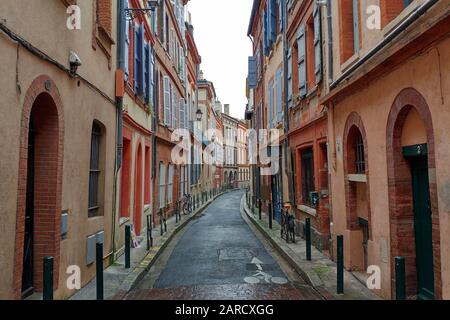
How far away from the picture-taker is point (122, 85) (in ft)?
28.7

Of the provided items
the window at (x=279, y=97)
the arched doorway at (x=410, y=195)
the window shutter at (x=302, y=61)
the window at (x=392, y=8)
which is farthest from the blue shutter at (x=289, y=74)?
the arched doorway at (x=410, y=195)

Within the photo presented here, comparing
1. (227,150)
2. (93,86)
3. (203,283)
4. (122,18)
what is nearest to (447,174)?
(203,283)

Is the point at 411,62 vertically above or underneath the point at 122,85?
underneath

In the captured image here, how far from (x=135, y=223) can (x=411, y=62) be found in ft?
30.3

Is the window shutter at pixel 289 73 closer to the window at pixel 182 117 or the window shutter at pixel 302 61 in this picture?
the window shutter at pixel 302 61

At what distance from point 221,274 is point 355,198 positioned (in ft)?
10.4

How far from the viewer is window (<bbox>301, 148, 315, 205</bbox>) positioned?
11102 millimetres

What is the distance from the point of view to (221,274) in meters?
7.80

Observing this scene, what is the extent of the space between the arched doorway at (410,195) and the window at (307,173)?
525cm

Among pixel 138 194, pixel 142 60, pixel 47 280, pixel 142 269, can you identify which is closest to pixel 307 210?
pixel 142 269

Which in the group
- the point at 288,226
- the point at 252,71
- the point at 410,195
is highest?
the point at 252,71

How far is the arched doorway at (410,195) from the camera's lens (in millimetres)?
5230

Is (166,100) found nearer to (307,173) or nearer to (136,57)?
(136,57)
